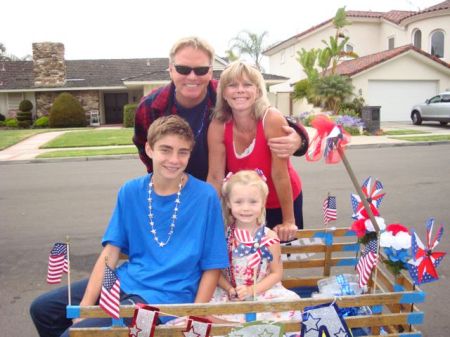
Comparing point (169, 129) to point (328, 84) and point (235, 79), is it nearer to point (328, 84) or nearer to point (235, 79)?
point (235, 79)

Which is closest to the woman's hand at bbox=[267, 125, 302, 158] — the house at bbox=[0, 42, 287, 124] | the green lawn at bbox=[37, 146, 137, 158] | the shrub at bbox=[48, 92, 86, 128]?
the green lawn at bbox=[37, 146, 137, 158]

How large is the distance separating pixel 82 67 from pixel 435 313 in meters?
33.6

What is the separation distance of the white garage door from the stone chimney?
63.6 ft

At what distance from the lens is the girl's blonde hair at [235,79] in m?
2.79

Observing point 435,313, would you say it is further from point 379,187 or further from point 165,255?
point 165,255

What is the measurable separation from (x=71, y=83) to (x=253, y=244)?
3084cm

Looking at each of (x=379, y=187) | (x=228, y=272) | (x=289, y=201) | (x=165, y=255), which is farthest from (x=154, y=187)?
(x=379, y=187)

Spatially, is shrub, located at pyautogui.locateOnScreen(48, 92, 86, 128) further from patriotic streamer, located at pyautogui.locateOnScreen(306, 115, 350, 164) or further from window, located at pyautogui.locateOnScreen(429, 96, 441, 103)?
patriotic streamer, located at pyautogui.locateOnScreen(306, 115, 350, 164)

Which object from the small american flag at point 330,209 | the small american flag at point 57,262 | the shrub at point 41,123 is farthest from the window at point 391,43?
the small american flag at point 57,262

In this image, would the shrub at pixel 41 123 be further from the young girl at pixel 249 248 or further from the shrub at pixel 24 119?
the young girl at pixel 249 248

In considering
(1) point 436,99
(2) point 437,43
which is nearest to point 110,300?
(1) point 436,99

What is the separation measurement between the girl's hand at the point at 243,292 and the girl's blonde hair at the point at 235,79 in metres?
0.99

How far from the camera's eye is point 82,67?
3428cm

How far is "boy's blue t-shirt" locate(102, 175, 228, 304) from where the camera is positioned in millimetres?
2492
